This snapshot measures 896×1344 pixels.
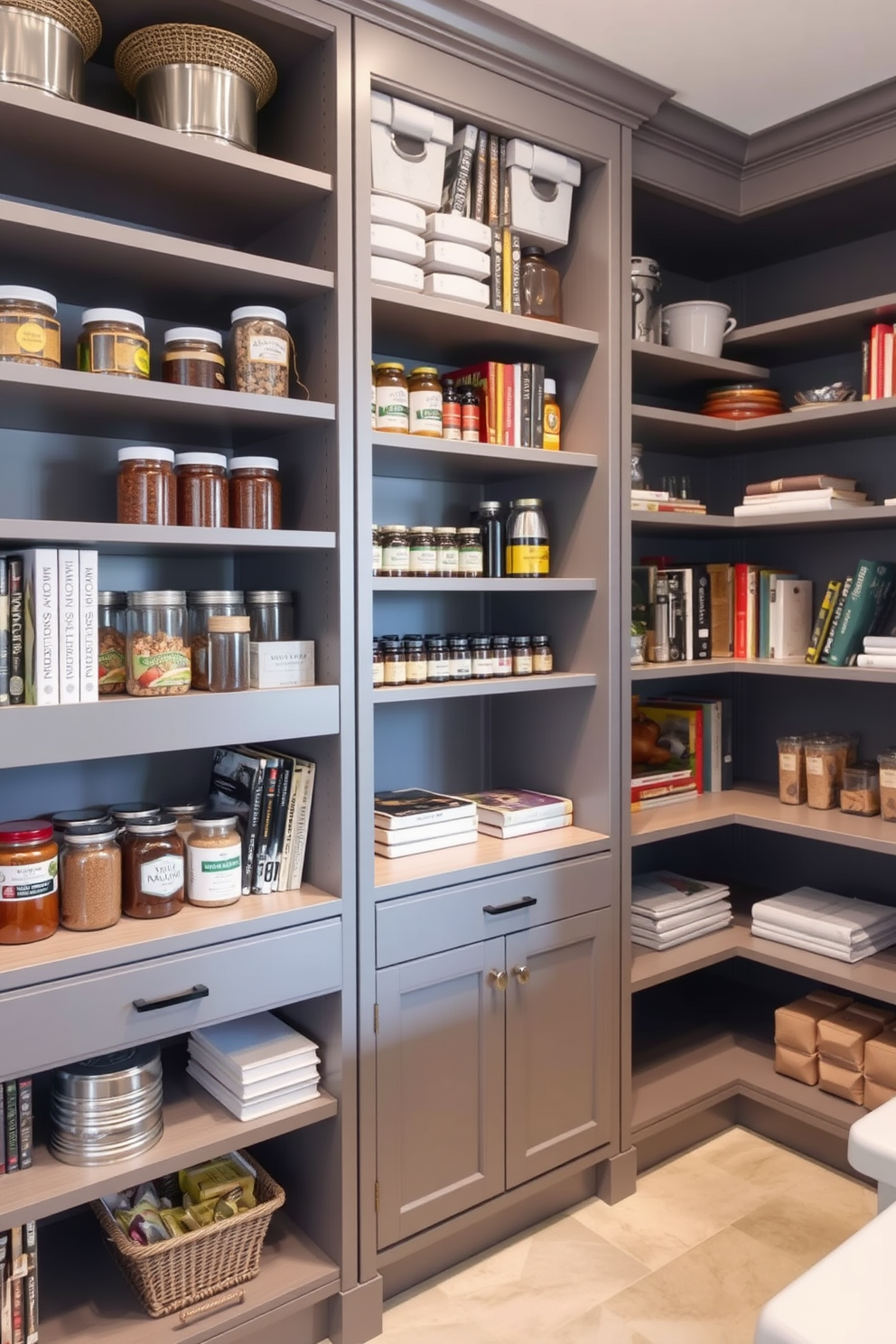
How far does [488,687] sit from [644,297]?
1150mm

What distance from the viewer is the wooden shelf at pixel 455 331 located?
198 centimetres

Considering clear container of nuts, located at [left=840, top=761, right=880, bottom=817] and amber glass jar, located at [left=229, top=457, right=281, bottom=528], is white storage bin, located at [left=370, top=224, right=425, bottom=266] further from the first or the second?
clear container of nuts, located at [left=840, top=761, right=880, bottom=817]

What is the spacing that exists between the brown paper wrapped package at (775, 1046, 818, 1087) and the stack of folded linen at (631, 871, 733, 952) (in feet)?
1.16

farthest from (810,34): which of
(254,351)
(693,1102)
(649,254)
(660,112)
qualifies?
(693,1102)

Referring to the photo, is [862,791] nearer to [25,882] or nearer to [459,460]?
[459,460]

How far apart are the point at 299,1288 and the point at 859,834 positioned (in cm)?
159

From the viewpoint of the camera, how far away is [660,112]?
234 cm

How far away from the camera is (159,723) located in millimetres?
1664

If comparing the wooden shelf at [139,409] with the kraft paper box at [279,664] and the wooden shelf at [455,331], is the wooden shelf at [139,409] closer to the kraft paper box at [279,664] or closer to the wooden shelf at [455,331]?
the wooden shelf at [455,331]

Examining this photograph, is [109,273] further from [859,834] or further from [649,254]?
[859,834]

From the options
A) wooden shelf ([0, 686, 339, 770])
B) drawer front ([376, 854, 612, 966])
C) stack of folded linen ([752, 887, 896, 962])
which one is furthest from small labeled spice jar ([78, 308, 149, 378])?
stack of folded linen ([752, 887, 896, 962])

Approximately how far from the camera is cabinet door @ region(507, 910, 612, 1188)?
85.0 inches

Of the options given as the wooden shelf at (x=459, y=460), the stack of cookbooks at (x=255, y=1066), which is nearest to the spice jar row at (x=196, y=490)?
the wooden shelf at (x=459, y=460)

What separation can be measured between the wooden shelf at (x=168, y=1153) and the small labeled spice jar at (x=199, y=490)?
1.08 metres
